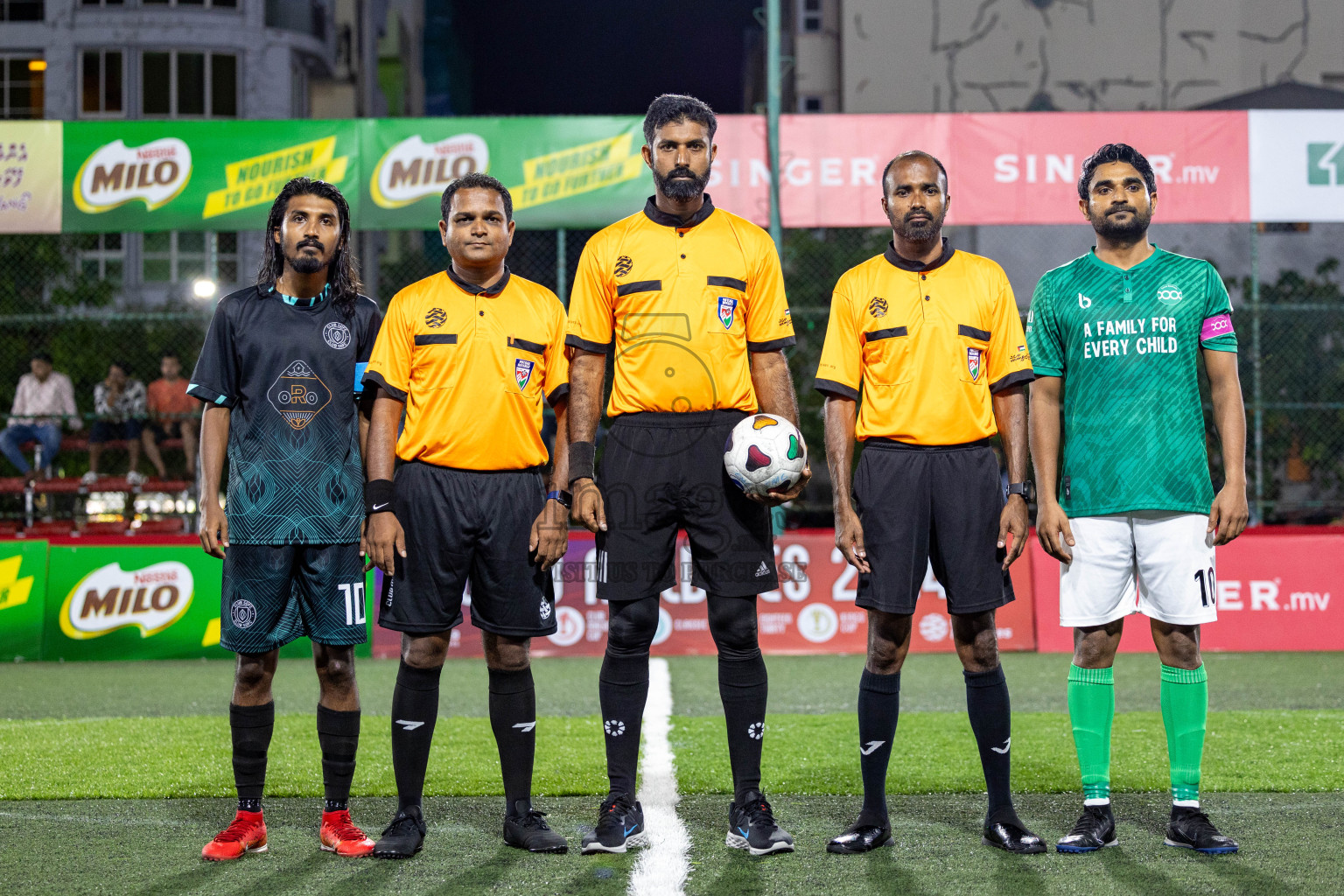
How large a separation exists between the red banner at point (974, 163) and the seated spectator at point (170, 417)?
597 cm

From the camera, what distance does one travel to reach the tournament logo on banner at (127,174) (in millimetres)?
11633

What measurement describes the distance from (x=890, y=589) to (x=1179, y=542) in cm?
100

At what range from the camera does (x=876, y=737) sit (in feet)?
13.3

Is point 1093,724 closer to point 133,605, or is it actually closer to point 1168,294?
point 1168,294

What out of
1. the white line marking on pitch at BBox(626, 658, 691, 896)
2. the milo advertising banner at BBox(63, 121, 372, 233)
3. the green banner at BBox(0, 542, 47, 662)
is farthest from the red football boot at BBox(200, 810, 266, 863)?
the milo advertising banner at BBox(63, 121, 372, 233)

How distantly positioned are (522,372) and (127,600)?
299 inches

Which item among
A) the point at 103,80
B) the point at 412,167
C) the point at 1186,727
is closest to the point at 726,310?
the point at 1186,727

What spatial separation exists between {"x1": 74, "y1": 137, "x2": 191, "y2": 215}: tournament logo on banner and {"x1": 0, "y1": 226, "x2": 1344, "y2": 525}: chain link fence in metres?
0.71

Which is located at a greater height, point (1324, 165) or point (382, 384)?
point (1324, 165)

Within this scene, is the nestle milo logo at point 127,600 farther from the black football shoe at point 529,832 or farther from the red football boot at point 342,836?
the black football shoe at point 529,832

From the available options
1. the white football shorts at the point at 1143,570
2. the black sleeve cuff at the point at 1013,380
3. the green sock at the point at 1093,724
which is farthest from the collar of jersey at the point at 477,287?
the green sock at the point at 1093,724

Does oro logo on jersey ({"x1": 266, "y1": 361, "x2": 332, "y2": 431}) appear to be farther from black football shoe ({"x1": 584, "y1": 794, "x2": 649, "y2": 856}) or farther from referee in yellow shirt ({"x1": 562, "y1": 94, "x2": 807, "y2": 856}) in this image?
black football shoe ({"x1": 584, "y1": 794, "x2": 649, "y2": 856})

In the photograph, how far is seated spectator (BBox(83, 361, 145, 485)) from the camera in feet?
41.2

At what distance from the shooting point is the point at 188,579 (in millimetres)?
10289
